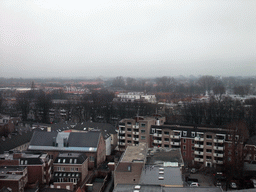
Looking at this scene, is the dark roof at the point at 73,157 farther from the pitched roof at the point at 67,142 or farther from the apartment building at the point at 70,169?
the pitched roof at the point at 67,142

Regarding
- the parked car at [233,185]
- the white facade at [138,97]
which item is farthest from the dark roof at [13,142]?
the white facade at [138,97]

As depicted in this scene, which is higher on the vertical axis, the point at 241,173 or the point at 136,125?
the point at 136,125

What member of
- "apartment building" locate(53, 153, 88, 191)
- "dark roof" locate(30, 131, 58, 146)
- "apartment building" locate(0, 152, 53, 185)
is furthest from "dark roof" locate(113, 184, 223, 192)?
"dark roof" locate(30, 131, 58, 146)

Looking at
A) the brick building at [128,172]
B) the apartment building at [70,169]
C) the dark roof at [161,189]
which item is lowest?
the apartment building at [70,169]

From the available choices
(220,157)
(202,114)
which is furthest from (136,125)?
(202,114)

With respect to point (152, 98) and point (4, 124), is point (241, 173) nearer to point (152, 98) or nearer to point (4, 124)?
point (4, 124)

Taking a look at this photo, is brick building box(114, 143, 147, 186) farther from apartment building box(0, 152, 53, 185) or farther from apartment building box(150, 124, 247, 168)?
apartment building box(150, 124, 247, 168)

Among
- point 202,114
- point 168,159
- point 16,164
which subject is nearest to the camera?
point 168,159

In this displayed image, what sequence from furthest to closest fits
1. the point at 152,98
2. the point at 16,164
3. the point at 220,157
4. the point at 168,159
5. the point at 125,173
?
1. the point at 152,98
2. the point at 220,157
3. the point at 16,164
4. the point at 168,159
5. the point at 125,173
